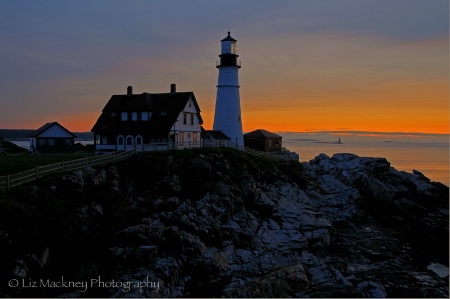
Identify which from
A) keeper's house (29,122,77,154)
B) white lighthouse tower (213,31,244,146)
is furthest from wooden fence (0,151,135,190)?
white lighthouse tower (213,31,244,146)

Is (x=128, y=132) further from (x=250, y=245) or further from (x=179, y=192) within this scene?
(x=250, y=245)

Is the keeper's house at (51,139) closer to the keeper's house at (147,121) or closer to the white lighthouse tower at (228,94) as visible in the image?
the keeper's house at (147,121)

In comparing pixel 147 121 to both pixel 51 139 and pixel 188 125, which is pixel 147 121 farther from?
pixel 51 139

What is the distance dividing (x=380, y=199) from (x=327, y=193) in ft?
16.1

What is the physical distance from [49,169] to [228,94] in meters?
27.8

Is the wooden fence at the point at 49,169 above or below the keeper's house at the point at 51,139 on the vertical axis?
below

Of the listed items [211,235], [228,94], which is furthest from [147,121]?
[211,235]

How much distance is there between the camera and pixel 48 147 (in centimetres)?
4619

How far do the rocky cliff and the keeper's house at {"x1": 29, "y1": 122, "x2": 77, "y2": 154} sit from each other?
59.8ft

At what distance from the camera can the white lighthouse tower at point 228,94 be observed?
49.2 m

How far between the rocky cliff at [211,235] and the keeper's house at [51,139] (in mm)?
18212

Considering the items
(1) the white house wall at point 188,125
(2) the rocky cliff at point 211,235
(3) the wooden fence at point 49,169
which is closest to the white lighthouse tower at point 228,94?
(1) the white house wall at point 188,125

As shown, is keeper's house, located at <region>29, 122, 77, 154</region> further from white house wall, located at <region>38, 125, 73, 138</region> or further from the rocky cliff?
the rocky cliff

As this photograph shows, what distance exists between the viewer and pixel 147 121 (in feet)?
144
